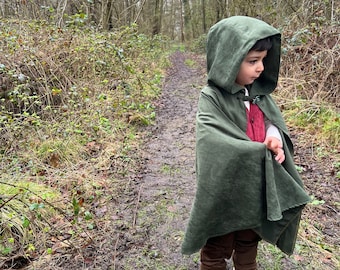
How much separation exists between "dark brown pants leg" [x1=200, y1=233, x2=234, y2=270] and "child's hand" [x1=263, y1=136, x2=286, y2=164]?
0.62 metres

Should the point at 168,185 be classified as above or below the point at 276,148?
below

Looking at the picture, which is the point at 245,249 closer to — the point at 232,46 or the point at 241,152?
the point at 241,152

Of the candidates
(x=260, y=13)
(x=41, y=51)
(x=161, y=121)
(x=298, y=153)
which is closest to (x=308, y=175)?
(x=298, y=153)

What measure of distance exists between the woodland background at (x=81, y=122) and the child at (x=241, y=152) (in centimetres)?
124

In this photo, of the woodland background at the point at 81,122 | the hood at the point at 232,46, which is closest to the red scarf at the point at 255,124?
the hood at the point at 232,46

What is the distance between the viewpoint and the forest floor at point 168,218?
2.76 metres

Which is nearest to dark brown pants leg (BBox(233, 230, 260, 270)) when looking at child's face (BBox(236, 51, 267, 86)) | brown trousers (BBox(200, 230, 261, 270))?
brown trousers (BBox(200, 230, 261, 270))

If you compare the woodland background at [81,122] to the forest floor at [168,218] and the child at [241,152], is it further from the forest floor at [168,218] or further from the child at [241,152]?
the child at [241,152]

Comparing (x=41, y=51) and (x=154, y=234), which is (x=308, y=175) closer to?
(x=154, y=234)

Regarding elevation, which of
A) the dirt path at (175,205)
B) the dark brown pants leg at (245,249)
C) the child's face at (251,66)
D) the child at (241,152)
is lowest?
the dirt path at (175,205)

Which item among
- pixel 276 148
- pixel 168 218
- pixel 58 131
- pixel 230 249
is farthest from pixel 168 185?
pixel 276 148

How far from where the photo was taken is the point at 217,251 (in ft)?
6.85

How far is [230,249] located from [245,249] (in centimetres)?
11

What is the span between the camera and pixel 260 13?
10.3 metres
